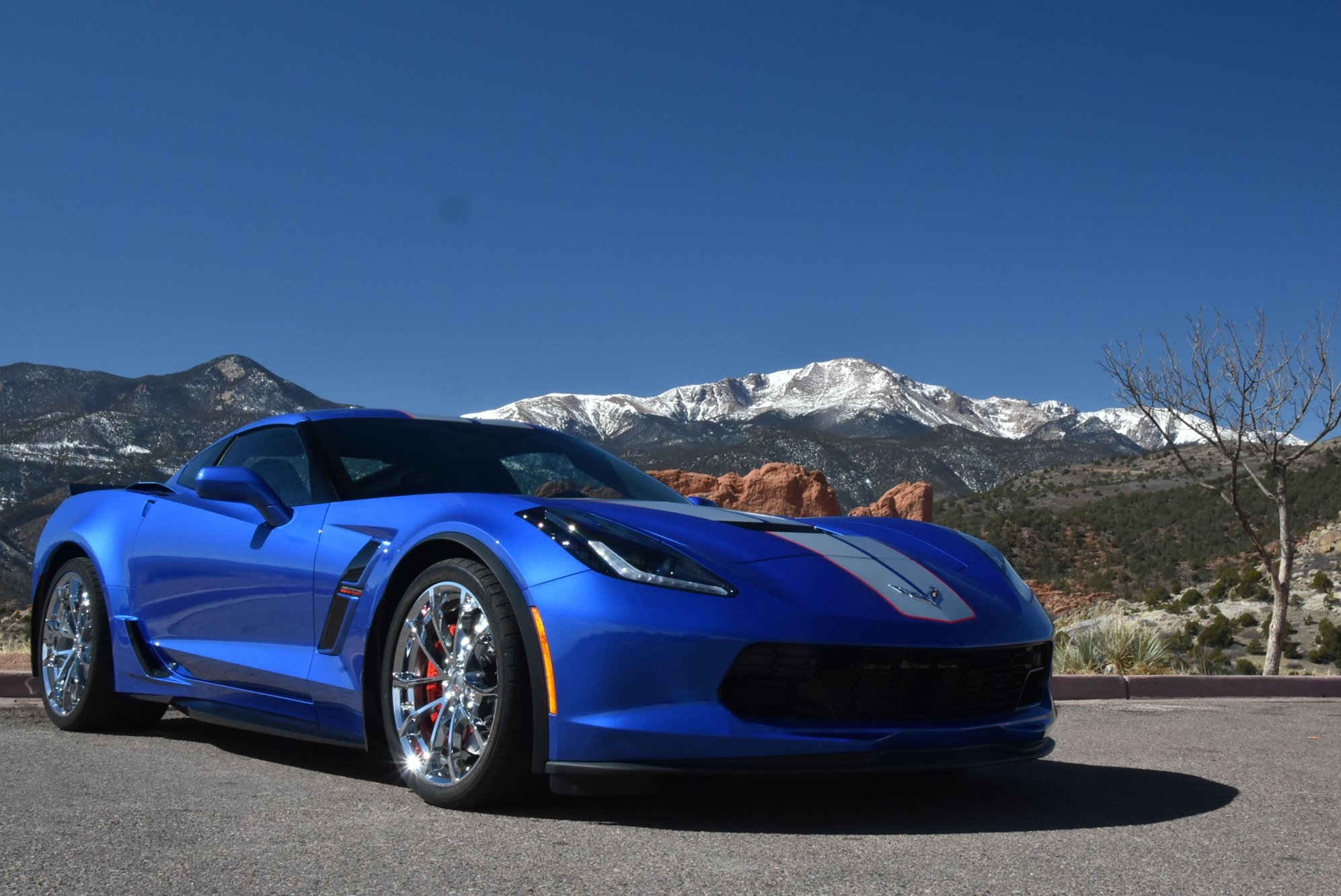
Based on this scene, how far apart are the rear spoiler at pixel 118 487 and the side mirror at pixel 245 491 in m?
0.96

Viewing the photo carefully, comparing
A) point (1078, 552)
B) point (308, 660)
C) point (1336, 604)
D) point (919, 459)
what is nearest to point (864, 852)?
point (308, 660)

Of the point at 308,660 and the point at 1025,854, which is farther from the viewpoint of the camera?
the point at 308,660

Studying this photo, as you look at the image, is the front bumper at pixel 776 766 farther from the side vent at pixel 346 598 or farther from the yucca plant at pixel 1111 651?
the yucca plant at pixel 1111 651

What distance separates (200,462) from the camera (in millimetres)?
5176

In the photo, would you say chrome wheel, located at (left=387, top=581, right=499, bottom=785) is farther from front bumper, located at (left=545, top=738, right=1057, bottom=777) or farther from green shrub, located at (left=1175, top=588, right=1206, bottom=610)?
green shrub, located at (left=1175, top=588, right=1206, bottom=610)

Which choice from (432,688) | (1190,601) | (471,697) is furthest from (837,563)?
(1190,601)

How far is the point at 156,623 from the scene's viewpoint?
4547 millimetres

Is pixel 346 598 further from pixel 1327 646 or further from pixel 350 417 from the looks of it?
pixel 1327 646

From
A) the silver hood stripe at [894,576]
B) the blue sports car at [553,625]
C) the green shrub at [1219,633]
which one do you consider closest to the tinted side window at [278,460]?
the blue sports car at [553,625]

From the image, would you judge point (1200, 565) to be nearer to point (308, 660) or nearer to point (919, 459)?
point (308, 660)

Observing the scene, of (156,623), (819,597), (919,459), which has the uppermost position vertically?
(919,459)

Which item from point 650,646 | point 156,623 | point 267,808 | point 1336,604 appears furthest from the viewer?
point 1336,604

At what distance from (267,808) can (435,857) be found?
79 cm

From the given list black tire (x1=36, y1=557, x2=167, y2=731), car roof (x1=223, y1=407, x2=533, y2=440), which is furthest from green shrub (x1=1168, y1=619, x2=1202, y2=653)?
black tire (x1=36, y1=557, x2=167, y2=731)
